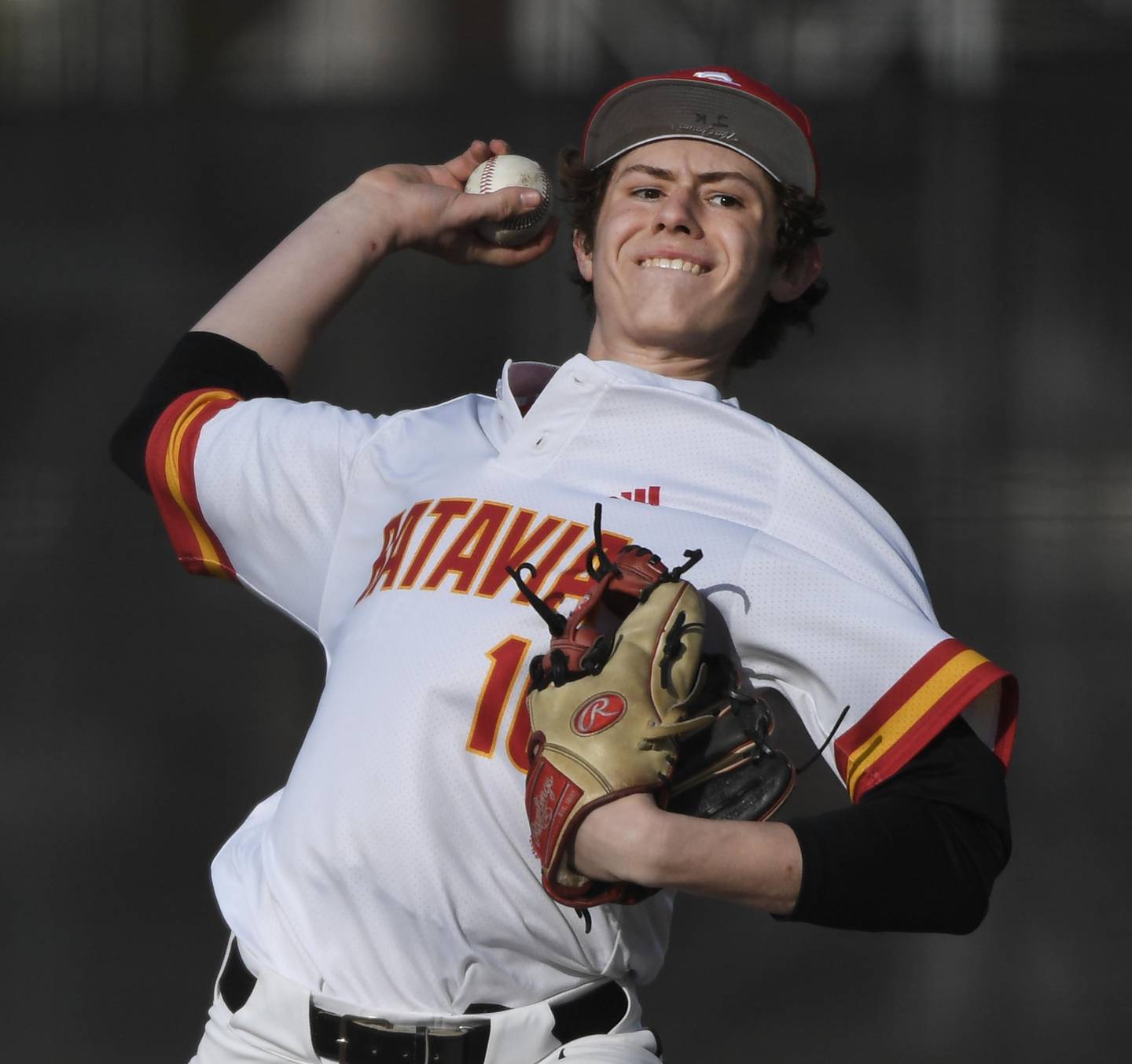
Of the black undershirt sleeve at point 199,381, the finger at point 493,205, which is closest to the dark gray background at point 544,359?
the finger at point 493,205

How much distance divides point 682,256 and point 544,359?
1.26 m

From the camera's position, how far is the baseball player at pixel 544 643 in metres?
1.34

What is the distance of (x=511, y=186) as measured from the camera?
1.93m

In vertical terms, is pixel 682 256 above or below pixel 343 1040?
above

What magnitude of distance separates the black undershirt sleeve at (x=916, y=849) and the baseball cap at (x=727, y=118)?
2.39 feet

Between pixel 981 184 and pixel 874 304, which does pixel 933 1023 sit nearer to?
pixel 874 304

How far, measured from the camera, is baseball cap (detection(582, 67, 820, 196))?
70.4 inches

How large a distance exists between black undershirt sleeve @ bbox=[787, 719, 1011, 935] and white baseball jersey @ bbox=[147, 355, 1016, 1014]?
0.04m

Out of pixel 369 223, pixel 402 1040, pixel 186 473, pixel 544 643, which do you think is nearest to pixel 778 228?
pixel 369 223

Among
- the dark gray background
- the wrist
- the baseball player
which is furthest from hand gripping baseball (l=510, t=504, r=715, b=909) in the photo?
the dark gray background

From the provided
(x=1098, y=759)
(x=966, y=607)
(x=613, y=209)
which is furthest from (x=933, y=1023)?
(x=613, y=209)

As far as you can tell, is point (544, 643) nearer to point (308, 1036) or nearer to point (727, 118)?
point (308, 1036)

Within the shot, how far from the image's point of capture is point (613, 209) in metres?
1.79

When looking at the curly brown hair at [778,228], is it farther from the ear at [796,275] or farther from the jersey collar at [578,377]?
the jersey collar at [578,377]
